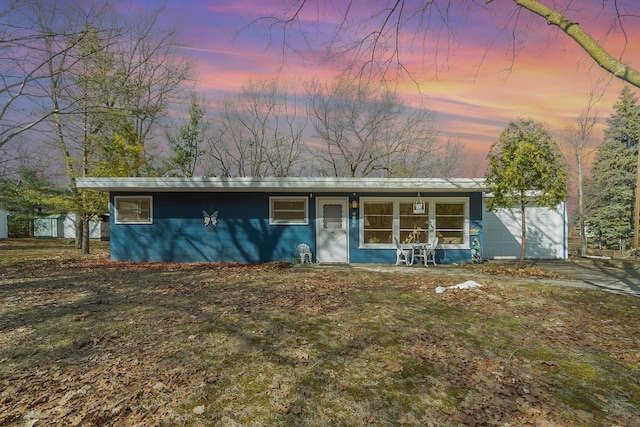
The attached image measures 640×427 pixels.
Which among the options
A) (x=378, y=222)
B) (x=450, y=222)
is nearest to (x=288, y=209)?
(x=378, y=222)

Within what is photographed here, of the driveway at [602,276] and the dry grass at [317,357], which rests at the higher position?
the dry grass at [317,357]

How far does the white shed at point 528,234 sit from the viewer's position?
43.2 ft

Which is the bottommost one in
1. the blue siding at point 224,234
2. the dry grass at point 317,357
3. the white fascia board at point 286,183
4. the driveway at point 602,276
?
the driveway at point 602,276

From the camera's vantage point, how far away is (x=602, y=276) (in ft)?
28.6

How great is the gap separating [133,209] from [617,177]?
2603 centimetres

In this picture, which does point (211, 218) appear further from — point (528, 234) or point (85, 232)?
point (528, 234)

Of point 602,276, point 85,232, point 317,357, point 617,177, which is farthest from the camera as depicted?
point 617,177

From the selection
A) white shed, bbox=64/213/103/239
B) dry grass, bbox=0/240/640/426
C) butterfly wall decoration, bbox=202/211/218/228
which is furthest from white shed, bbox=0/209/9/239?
dry grass, bbox=0/240/640/426

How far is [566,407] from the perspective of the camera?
270cm

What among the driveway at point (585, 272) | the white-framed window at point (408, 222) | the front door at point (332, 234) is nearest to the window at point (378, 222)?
the white-framed window at point (408, 222)

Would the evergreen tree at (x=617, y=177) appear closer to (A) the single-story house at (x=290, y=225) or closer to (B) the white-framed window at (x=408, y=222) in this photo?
(B) the white-framed window at (x=408, y=222)

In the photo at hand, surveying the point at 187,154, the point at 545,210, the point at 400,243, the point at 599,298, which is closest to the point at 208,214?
the point at 400,243

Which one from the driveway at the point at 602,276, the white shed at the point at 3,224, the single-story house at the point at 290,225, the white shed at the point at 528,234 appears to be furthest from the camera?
the white shed at the point at 3,224

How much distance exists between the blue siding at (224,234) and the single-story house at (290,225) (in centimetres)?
3
